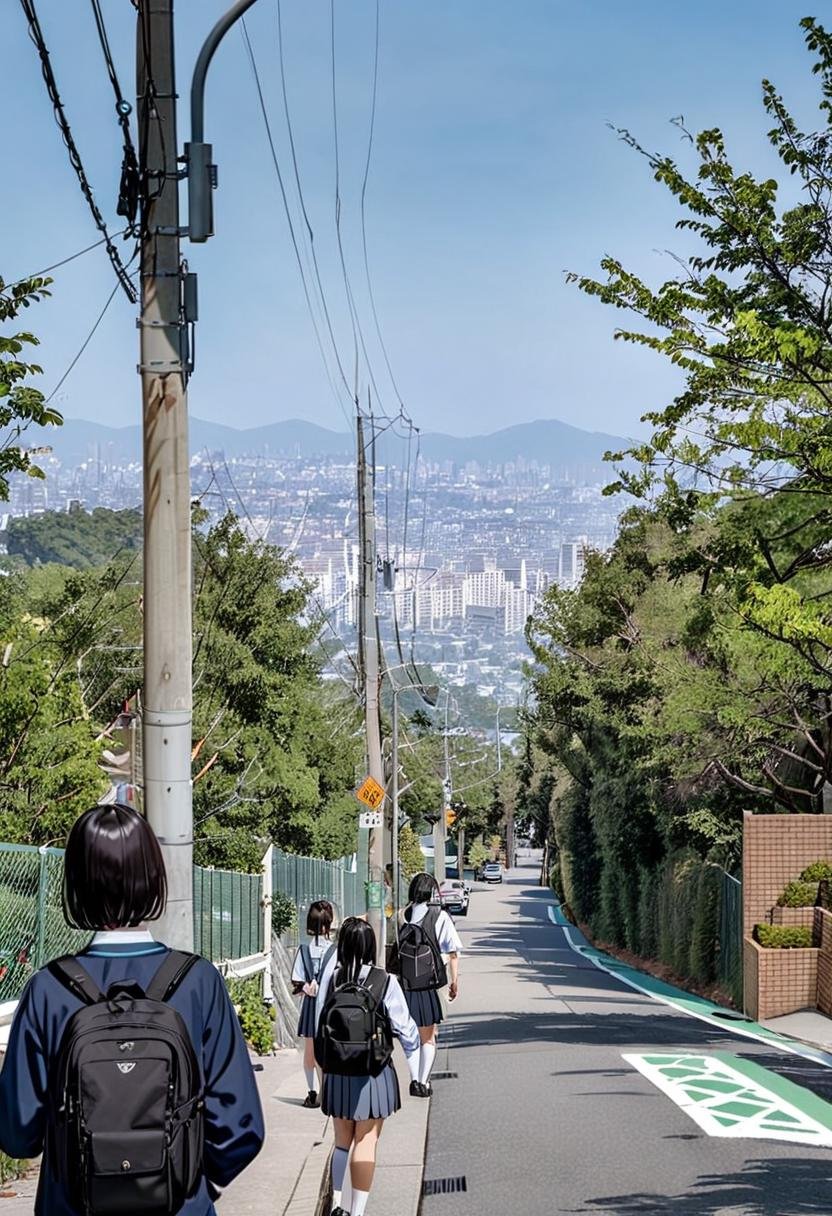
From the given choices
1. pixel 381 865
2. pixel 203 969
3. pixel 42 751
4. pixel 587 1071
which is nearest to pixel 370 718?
pixel 381 865

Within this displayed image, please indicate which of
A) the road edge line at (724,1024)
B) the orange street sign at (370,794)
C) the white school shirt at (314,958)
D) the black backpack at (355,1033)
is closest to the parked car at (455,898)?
the road edge line at (724,1024)

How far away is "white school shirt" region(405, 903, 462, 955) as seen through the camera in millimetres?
14484

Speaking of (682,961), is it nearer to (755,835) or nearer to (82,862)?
(755,835)

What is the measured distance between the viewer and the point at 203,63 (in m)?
8.86

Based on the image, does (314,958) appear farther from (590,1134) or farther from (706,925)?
(706,925)

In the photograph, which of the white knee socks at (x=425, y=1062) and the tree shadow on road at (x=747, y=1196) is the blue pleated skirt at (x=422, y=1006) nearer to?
the white knee socks at (x=425, y=1062)

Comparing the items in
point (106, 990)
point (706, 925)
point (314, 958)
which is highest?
point (106, 990)

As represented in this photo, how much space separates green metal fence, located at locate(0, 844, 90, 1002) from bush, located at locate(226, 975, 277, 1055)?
6.27m

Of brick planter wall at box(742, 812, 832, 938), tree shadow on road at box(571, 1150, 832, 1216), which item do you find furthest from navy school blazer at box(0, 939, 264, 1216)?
brick planter wall at box(742, 812, 832, 938)

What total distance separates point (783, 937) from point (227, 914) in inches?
393

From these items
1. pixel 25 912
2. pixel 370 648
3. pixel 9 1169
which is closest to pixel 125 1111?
pixel 9 1169

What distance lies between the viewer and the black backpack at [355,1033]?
8.86 metres

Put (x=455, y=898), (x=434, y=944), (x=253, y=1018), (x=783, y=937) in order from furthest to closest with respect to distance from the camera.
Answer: (x=455, y=898)
(x=783, y=937)
(x=253, y=1018)
(x=434, y=944)

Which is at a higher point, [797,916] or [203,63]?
[203,63]
